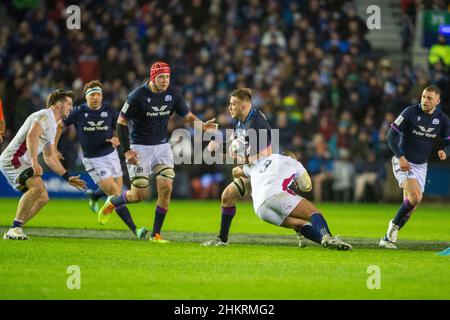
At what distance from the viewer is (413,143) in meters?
13.6

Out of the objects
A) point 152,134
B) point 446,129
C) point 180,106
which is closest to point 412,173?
point 446,129

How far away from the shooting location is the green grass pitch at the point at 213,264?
344 inches

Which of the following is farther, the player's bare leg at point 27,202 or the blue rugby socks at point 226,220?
the player's bare leg at point 27,202

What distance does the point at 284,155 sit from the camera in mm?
12539

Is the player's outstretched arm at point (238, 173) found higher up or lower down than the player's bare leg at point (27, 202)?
higher up

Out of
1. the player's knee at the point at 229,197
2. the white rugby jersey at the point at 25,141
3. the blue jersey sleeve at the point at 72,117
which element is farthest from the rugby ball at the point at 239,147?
the blue jersey sleeve at the point at 72,117

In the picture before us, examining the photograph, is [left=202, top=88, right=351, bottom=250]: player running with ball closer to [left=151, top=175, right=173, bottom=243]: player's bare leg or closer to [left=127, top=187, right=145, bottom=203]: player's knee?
[left=151, top=175, right=173, bottom=243]: player's bare leg

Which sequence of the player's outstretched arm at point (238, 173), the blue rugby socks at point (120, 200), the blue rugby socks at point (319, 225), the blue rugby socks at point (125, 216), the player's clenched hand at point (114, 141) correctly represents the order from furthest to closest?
1. the player's clenched hand at point (114, 141)
2. the blue rugby socks at point (125, 216)
3. the blue rugby socks at point (120, 200)
4. the player's outstretched arm at point (238, 173)
5. the blue rugby socks at point (319, 225)

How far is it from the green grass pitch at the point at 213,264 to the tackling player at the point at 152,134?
690 millimetres

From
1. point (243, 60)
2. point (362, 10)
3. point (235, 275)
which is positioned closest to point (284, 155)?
point (235, 275)

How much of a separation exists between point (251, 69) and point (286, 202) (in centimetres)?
1402

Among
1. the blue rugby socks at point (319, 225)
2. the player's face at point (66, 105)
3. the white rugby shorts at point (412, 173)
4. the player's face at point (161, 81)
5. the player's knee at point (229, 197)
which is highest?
the player's face at point (161, 81)

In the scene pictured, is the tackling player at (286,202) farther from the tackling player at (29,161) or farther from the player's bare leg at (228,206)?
the tackling player at (29,161)

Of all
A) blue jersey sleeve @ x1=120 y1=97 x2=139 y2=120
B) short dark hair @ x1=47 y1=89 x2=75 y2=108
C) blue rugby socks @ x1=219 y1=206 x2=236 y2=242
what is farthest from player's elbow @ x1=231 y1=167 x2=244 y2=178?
short dark hair @ x1=47 y1=89 x2=75 y2=108
